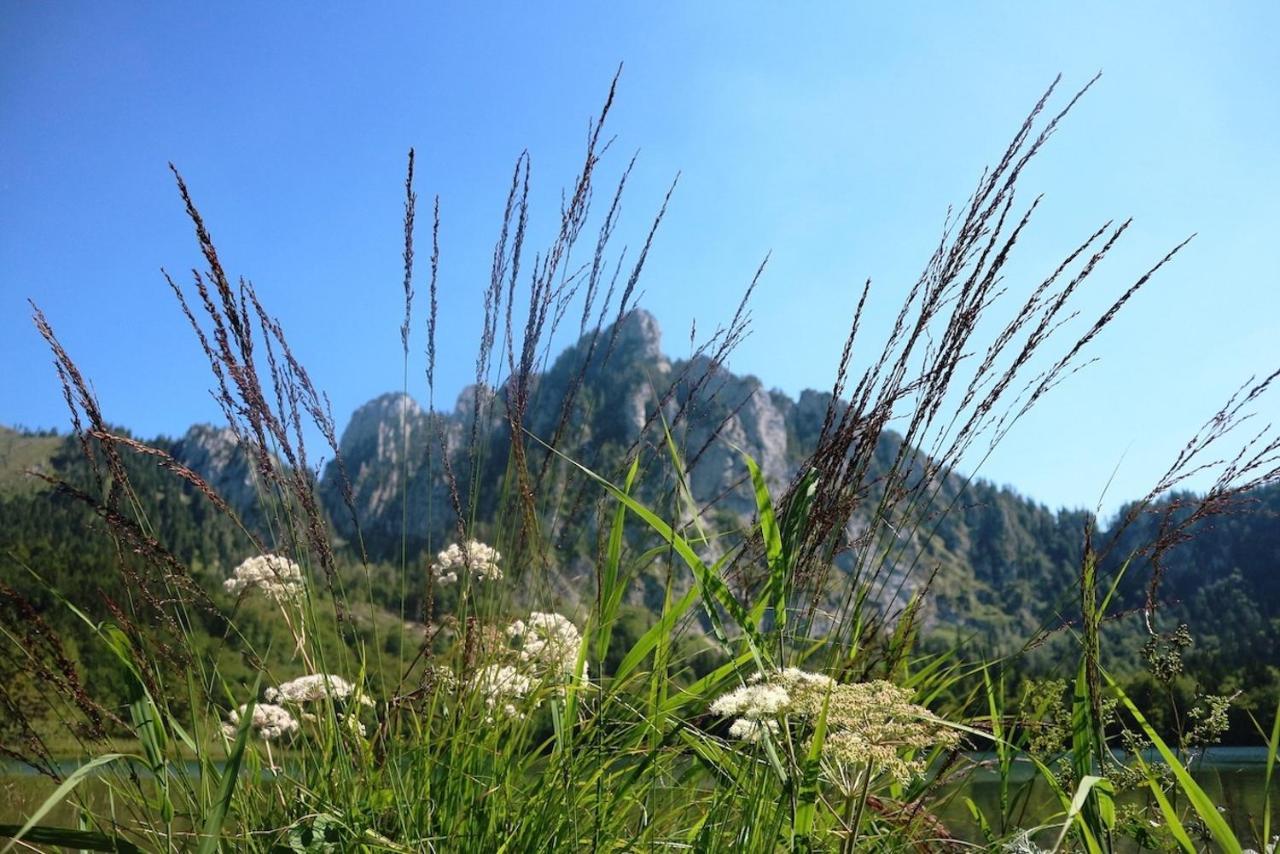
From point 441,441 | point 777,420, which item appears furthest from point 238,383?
point 777,420

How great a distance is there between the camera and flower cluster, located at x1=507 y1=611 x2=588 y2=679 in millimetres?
2212

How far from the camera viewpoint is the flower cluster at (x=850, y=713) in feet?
5.11

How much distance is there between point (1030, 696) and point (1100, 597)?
0.42m

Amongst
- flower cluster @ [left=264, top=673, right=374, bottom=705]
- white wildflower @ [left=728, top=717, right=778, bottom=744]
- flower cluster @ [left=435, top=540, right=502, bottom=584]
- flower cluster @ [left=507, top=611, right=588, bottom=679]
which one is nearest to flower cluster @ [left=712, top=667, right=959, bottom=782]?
white wildflower @ [left=728, top=717, right=778, bottom=744]

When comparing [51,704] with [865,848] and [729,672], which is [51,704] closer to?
[729,672]

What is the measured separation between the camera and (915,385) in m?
2.11

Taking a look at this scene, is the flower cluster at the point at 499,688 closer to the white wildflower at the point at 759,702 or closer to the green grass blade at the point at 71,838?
the white wildflower at the point at 759,702

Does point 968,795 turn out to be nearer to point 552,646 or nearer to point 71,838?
point 552,646

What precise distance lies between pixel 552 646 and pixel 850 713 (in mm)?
927

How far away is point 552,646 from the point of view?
2.30 metres

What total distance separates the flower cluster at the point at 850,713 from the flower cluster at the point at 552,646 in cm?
57

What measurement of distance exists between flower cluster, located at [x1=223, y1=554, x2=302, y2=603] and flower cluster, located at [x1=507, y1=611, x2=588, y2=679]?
1.95 ft

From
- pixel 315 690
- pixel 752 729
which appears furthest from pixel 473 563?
pixel 752 729

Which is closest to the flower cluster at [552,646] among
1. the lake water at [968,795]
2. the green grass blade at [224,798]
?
the green grass blade at [224,798]
